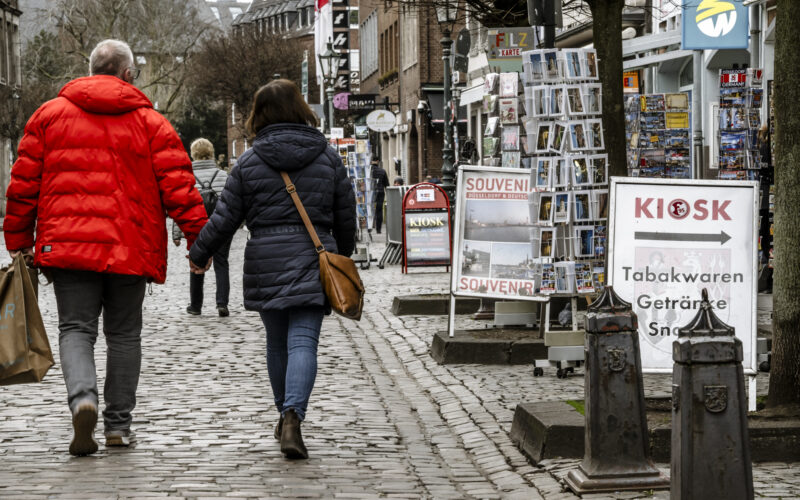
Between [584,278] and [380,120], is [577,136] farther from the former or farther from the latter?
[380,120]

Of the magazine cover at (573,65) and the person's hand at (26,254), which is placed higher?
the magazine cover at (573,65)

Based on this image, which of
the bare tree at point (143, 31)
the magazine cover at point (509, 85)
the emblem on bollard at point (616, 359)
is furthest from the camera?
the bare tree at point (143, 31)

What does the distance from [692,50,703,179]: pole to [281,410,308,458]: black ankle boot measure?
13.3 metres

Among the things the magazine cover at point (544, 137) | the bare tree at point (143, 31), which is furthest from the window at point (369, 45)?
the magazine cover at point (544, 137)

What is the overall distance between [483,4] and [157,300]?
5389mm

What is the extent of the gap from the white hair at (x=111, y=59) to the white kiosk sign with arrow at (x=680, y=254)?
2484mm

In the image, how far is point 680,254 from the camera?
7234 millimetres

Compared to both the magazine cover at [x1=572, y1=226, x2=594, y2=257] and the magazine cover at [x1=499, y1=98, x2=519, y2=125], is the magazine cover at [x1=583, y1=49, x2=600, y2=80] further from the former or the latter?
the magazine cover at [x1=499, y1=98, x2=519, y2=125]

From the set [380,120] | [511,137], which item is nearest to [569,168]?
[511,137]

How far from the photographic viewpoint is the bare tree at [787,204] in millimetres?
6605

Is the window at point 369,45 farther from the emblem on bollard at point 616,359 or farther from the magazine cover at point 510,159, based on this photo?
the emblem on bollard at point 616,359

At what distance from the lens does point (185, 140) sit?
106062 mm

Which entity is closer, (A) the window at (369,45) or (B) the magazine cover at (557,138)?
(B) the magazine cover at (557,138)

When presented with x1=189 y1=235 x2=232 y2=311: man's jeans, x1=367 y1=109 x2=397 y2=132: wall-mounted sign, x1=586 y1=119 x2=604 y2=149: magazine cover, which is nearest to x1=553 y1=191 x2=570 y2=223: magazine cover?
x1=586 y1=119 x2=604 y2=149: magazine cover
